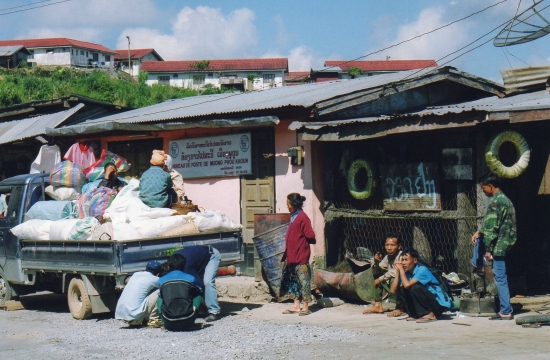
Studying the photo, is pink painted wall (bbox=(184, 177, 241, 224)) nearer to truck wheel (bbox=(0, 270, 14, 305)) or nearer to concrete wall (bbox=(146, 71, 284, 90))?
truck wheel (bbox=(0, 270, 14, 305))

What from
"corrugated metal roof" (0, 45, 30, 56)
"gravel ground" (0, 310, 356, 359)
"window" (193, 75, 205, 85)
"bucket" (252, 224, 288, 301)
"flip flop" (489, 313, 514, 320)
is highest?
"corrugated metal roof" (0, 45, 30, 56)

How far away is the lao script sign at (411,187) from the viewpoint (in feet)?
35.4

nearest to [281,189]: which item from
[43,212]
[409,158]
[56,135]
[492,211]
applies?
[409,158]

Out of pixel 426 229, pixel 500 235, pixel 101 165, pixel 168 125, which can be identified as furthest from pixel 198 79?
pixel 500 235

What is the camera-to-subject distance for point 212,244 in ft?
34.1

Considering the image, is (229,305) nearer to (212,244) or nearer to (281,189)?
(212,244)

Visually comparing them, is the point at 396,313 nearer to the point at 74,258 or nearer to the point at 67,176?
the point at 74,258

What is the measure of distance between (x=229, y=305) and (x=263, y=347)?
3.69 m

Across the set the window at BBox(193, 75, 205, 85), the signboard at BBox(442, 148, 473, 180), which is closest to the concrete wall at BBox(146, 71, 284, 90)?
the window at BBox(193, 75, 205, 85)

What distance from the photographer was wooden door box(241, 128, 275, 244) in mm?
13812

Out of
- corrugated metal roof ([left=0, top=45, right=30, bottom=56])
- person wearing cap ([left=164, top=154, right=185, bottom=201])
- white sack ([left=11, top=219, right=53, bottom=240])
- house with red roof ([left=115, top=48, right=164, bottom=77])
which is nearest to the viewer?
white sack ([left=11, top=219, right=53, bottom=240])

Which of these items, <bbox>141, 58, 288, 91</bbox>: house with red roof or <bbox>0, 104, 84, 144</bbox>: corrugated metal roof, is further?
<bbox>141, 58, 288, 91</bbox>: house with red roof

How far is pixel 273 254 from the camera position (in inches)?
452

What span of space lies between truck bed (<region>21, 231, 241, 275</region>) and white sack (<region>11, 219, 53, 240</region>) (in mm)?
102
